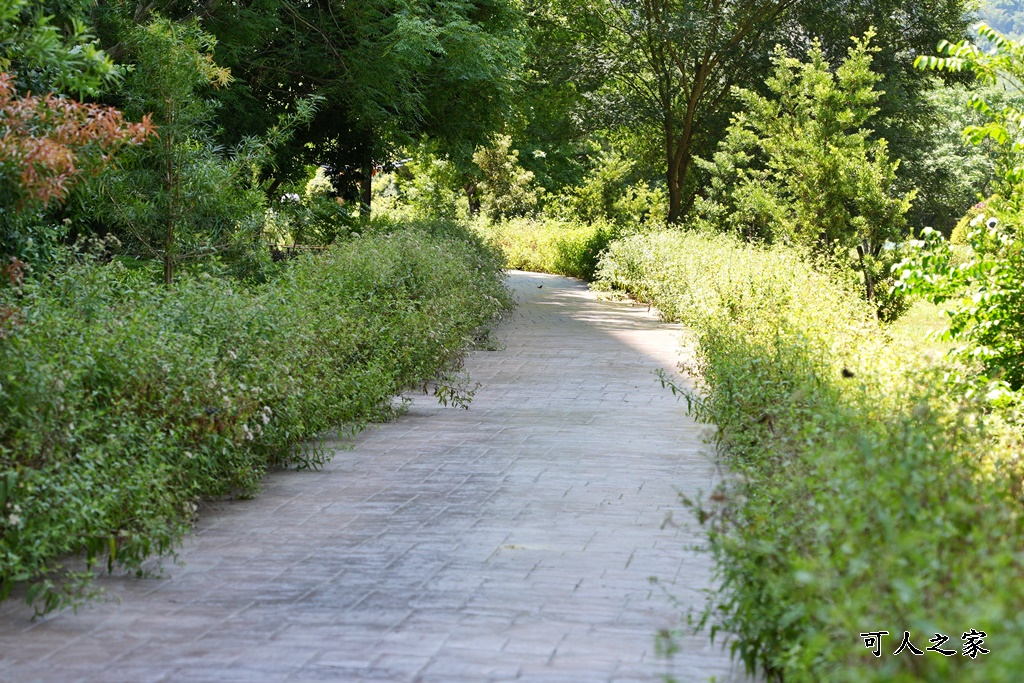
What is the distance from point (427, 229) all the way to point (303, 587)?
13847 millimetres

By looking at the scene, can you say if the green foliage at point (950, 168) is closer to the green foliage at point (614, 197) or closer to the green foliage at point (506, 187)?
the green foliage at point (614, 197)

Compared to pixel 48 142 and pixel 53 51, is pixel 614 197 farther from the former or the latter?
pixel 48 142

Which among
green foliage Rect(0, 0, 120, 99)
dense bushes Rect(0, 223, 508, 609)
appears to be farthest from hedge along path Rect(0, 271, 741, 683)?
green foliage Rect(0, 0, 120, 99)

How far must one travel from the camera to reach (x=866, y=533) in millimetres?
3166

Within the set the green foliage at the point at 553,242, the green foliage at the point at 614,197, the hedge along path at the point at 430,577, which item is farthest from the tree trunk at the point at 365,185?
the green foliage at the point at 614,197

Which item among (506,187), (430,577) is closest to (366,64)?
(430,577)

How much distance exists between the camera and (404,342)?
33.0ft

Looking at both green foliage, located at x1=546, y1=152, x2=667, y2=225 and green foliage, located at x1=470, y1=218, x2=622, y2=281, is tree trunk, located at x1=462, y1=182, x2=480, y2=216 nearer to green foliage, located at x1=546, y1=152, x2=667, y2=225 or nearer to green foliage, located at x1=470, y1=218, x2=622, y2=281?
green foliage, located at x1=470, y1=218, x2=622, y2=281

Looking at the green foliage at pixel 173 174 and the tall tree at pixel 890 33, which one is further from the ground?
the tall tree at pixel 890 33

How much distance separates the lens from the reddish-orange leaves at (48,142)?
5.43m

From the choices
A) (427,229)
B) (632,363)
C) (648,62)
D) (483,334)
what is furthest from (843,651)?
(648,62)

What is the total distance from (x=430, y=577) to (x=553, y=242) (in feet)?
91.8

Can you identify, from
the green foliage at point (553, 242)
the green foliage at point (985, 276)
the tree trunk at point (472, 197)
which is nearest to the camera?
the green foliage at point (985, 276)

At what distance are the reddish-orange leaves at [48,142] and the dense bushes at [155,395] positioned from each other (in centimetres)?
68
